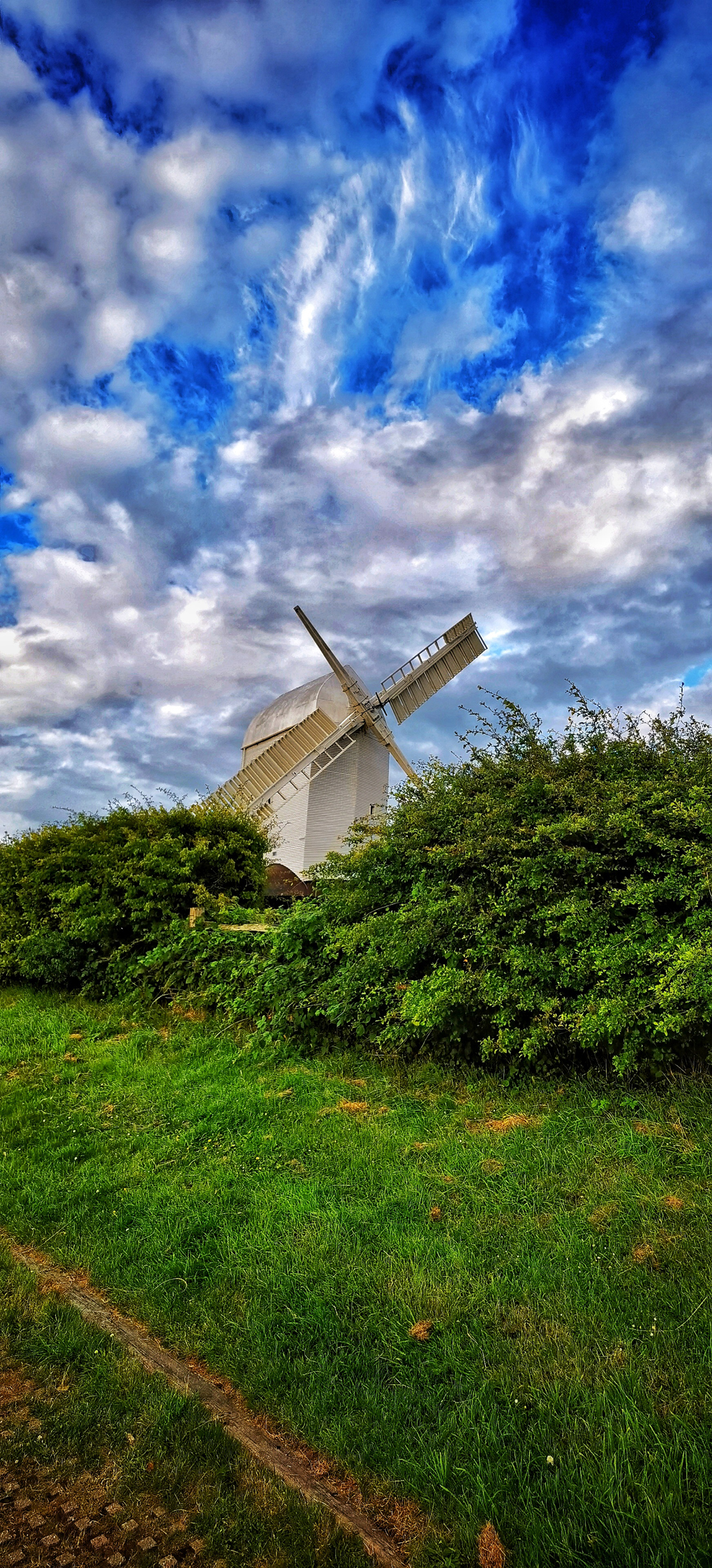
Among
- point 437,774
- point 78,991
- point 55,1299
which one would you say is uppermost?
point 437,774

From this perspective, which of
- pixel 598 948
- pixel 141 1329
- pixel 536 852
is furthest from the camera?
pixel 536 852

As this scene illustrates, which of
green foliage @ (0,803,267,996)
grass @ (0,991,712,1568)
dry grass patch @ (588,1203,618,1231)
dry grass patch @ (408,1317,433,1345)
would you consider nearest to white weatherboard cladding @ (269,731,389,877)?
green foliage @ (0,803,267,996)

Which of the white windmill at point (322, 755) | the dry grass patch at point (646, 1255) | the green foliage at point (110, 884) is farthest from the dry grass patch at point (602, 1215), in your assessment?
the white windmill at point (322, 755)

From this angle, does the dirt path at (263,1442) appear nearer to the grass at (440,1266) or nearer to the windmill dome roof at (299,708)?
the grass at (440,1266)

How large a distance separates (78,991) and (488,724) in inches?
245

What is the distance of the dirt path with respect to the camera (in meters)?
2.32

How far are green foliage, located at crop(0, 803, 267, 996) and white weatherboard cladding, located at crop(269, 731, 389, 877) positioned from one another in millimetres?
9752

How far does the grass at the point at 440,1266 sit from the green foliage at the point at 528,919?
425 mm

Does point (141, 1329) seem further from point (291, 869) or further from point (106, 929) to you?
point (291, 869)

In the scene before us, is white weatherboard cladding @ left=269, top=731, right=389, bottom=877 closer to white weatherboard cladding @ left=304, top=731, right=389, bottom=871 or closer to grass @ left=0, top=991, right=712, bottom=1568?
white weatherboard cladding @ left=304, top=731, right=389, bottom=871

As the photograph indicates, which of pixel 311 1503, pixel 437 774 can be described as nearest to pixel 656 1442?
pixel 311 1503

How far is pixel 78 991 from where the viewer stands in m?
9.85

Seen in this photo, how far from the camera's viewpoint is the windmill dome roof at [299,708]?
23250 mm

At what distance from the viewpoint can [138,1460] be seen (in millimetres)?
2594
